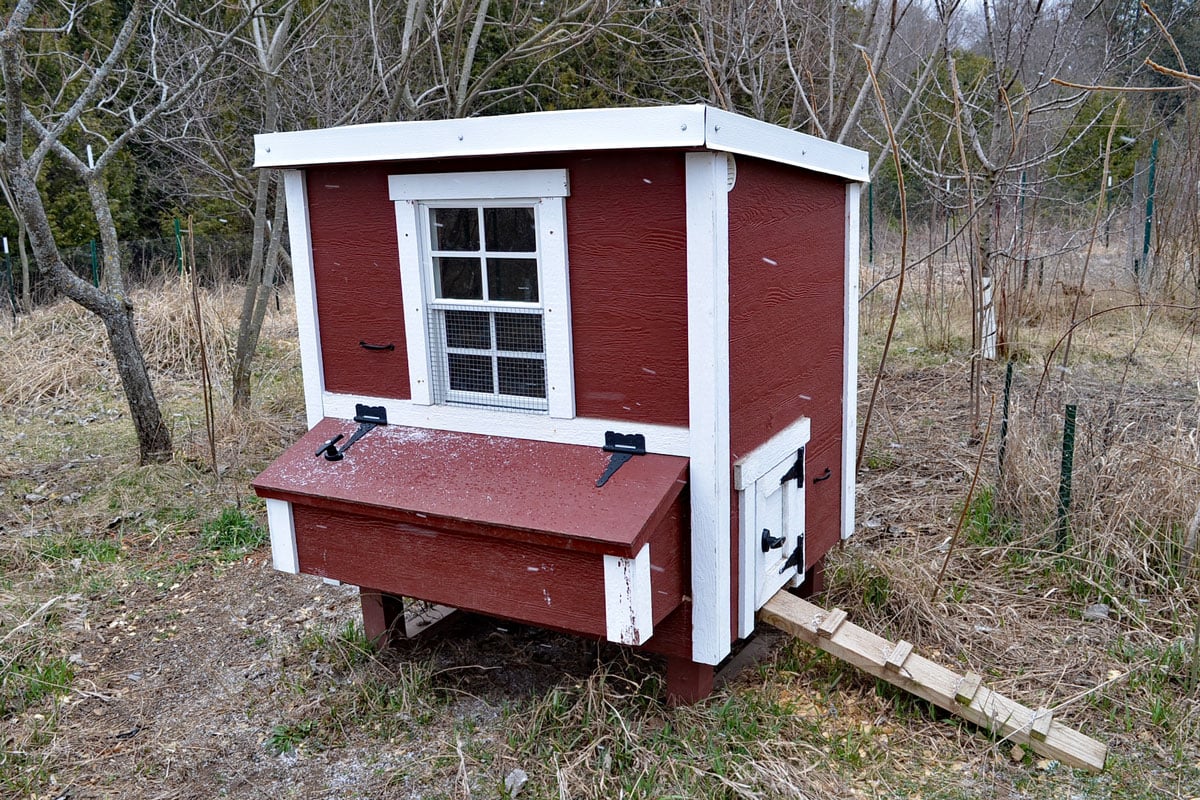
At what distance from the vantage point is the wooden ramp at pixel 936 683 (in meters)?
2.79

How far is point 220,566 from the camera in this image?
4.62 m

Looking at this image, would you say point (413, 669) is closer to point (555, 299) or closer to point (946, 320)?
point (555, 299)

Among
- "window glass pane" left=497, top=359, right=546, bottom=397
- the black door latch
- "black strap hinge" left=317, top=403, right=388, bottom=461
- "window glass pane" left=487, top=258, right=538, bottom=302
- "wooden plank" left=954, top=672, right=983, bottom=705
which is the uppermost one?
"window glass pane" left=487, top=258, right=538, bottom=302

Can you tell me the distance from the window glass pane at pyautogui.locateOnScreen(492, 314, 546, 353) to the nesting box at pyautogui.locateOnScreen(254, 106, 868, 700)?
0.03 ft

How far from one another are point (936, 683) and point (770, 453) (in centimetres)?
93

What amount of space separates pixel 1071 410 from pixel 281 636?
351 cm

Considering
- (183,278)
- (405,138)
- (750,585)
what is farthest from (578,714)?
(183,278)

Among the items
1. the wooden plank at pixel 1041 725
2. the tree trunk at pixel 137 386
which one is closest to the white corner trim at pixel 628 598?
the wooden plank at pixel 1041 725

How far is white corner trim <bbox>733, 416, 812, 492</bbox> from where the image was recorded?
278cm

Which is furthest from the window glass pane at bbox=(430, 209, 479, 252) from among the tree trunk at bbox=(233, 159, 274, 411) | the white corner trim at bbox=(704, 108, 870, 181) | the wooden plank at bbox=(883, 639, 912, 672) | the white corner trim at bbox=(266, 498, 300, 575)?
the tree trunk at bbox=(233, 159, 274, 411)

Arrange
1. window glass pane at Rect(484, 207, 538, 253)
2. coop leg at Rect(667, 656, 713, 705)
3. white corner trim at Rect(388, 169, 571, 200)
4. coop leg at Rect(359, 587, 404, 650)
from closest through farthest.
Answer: white corner trim at Rect(388, 169, 571, 200) < window glass pane at Rect(484, 207, 538, 253) < coop leg at Rect(667, 656, 713, 705) < coop leg at Rect(359, 587, 404, 650)

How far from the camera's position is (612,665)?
3.19 m

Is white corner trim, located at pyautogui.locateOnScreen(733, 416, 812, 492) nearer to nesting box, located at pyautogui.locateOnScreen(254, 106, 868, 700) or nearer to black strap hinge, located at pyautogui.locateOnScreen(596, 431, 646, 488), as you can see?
nesting box, located at pyautogui.locateOnScreen(254, 106, 868, 700)

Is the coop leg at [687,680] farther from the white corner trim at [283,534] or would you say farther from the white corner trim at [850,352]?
the white corner trim at [283,534]
